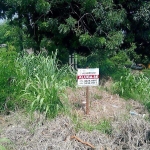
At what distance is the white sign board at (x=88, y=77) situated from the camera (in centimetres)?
372

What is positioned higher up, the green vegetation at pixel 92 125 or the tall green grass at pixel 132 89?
the tall green grass at pixel 132 89

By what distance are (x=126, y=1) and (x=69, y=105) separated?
122 inches

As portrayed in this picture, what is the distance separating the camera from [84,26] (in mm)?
5516

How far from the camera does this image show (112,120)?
11.8 ft

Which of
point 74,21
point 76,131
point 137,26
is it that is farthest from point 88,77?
point 137,26

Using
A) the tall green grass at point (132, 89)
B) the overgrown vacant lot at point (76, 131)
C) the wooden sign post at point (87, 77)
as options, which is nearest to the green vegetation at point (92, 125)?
the overgrown vacant lot at point (76, 131)

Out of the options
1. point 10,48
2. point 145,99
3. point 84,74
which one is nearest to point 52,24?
point 10,48

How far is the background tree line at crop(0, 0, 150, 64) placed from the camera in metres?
5.17

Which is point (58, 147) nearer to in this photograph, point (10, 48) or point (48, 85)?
point (48, 85)

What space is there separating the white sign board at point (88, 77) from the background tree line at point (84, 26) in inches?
58.1

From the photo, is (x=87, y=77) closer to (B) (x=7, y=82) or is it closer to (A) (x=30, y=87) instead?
(A) (x=30, y=87)

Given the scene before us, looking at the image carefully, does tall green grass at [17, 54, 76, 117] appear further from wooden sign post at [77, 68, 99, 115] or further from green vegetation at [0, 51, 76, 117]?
wooden sign post at [77, 68, 99, 115]

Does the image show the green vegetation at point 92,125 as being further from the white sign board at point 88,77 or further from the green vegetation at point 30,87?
the white sign board at point 88,77

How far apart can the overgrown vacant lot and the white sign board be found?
0.45 meters
